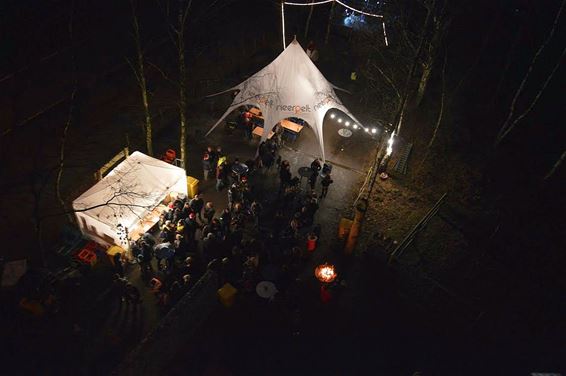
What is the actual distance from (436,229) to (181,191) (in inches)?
340

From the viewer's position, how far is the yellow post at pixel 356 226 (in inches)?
421

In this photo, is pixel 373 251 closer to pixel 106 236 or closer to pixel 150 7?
pixel 106 236

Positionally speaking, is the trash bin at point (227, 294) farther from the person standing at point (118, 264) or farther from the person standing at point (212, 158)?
the person standing at point (212, 158)

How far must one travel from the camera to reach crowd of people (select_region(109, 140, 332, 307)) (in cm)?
1045

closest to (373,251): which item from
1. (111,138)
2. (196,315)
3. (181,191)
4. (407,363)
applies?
(407,363)

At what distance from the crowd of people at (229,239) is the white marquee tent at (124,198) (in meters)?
0.63

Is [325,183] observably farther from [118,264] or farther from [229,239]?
Answer: [118,264]

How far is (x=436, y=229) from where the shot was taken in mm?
13227

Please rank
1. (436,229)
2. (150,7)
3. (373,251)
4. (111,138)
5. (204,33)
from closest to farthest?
(373,251) < (436,229) < (111,138) < (150,7) < (204,33)

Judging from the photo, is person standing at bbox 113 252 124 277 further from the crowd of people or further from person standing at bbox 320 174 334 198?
person standing at bbox 320 174 334 198

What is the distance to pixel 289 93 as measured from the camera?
14.0m

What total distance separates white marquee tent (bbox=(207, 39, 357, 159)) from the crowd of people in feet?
5.98

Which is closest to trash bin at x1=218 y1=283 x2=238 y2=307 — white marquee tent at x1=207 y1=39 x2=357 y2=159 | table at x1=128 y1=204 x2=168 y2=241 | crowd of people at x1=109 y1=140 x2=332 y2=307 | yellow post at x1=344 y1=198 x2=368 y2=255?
crowd of people at x1=109 y1=140 x2=332 y2=307

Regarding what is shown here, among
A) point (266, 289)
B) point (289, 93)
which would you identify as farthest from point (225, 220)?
point (289, 93)
